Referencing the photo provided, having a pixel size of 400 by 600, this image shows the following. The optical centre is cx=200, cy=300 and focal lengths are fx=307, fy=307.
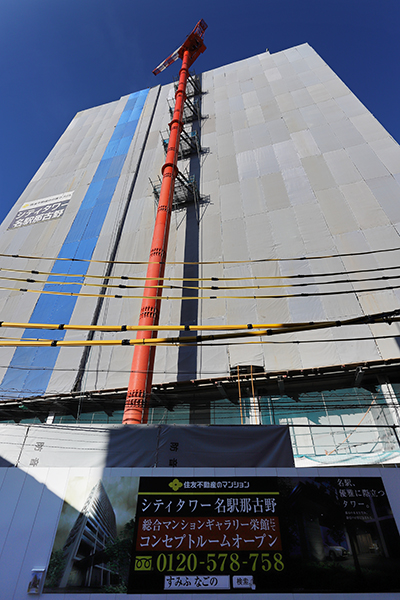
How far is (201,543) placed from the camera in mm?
5895

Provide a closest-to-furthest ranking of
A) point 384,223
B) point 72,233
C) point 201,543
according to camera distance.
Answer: point 201,543
point 384,223
point 72,233

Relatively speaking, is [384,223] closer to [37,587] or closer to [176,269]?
[176,269]

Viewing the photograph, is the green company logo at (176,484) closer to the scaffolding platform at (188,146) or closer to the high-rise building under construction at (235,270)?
the high-rise building under construction at (235,270)

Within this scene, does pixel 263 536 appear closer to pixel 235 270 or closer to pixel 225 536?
pixel 225 536

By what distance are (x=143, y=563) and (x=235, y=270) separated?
45.0 feet

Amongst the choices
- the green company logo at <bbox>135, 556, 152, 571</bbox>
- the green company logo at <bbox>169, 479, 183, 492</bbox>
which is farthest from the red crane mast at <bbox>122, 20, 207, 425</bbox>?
the green company logo at <bbox>135, 556, 152, 571</bbox>

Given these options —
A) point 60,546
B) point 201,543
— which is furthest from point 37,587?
point 201,543

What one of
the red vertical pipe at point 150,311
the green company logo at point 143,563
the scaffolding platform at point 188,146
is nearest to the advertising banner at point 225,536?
the green company logo at point 143,563

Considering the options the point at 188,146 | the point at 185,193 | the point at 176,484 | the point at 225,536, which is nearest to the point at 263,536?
the point at 225,536

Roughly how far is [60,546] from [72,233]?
21.1m

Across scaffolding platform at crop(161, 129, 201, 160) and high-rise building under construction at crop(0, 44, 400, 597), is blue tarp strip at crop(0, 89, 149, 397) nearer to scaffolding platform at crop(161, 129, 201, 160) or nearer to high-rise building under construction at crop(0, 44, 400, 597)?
high-rise building under construction at crop(0, 44, 400, 597)

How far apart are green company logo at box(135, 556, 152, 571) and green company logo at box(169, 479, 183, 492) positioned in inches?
46.9

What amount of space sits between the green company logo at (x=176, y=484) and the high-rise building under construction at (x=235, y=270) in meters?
1.47

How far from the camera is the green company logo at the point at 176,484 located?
6.40m
